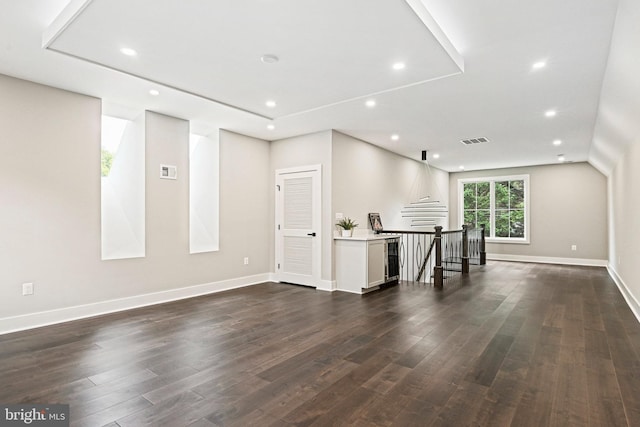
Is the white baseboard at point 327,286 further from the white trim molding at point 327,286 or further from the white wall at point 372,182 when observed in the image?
the white wall at point 372,182

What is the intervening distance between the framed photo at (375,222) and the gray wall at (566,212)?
17.6 feet

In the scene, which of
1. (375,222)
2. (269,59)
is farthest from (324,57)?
(375,222)

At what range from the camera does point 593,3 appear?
93.4 inches

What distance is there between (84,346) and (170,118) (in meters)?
3.38

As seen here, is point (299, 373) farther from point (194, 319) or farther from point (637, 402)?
point (637, 402)

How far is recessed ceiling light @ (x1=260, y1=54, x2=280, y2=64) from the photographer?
315 cm

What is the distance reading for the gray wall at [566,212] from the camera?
8672 mm

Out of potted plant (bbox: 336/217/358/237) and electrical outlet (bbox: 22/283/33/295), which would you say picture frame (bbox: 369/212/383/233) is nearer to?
potted plant (bbox: 336/217/358/237)

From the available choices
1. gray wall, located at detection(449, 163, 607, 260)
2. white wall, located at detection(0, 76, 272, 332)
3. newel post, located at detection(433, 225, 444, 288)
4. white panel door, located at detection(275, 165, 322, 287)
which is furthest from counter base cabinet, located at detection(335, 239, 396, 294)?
gray wall, located at detection(449, 163, 607, 260)

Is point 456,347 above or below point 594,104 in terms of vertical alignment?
below

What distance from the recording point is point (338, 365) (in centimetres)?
273

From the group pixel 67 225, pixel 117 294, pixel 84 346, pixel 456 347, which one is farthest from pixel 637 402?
pixel 67 225
